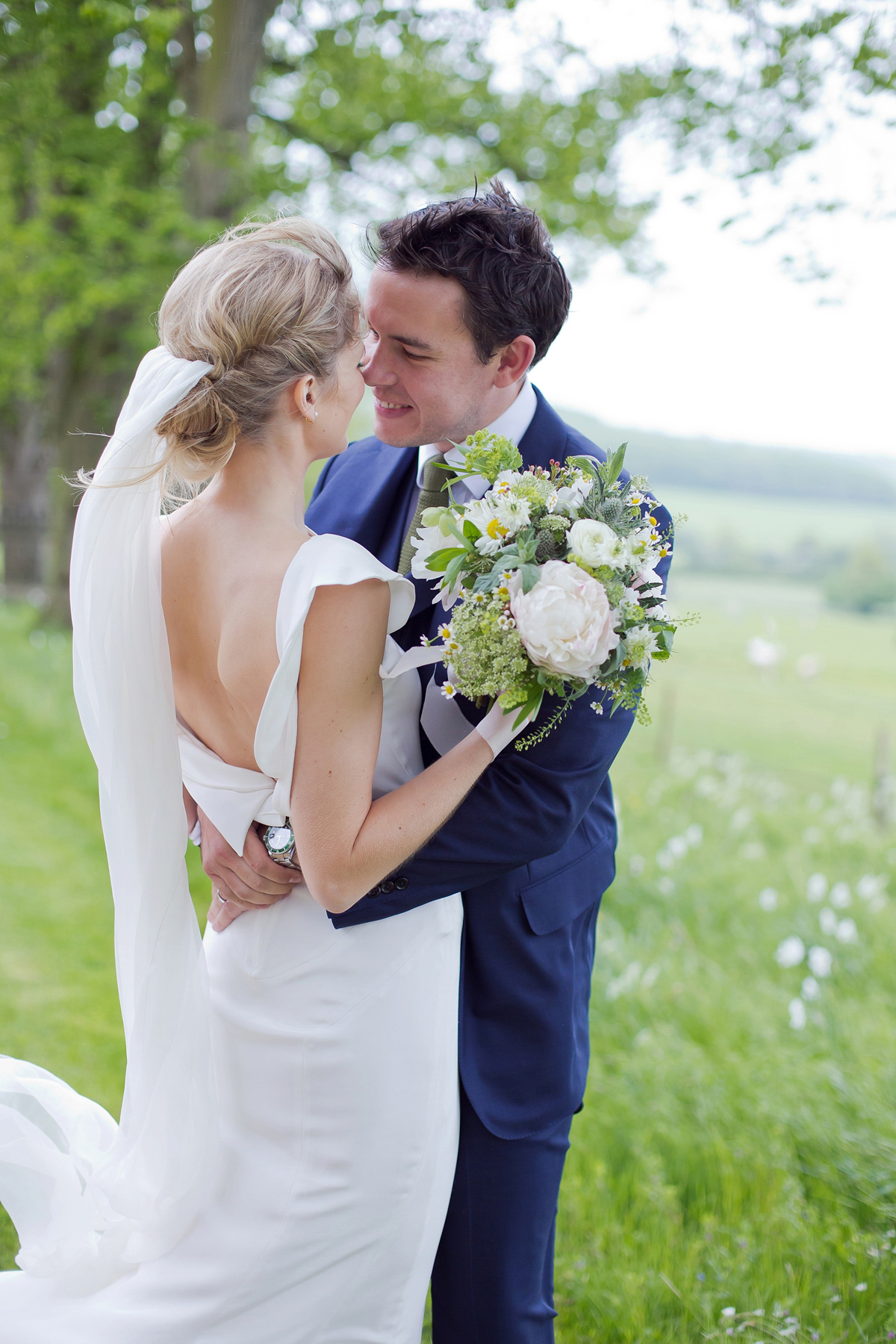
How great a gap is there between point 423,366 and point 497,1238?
218cm

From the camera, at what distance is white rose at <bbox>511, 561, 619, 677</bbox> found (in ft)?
5.33

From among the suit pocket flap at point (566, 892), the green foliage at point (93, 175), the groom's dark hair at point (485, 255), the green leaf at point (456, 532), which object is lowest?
the suit pocket flap at point (566, 892)

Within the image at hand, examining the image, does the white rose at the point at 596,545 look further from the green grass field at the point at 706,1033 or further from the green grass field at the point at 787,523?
the green grass field at the point at 787,523

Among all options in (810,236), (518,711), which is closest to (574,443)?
(518,711)

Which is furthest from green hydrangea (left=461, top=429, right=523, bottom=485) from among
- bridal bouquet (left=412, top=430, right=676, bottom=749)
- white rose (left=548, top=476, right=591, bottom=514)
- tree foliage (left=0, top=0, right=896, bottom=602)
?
tree foliage (left=0, top=0, right=896, bottom=602)

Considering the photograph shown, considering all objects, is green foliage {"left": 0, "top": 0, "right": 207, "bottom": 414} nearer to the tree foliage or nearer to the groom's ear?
the tree foliage

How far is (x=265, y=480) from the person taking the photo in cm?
199

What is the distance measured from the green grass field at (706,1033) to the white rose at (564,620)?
212cm

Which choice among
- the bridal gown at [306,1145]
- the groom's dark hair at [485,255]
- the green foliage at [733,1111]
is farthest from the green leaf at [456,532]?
the green foliage at [733,1111]

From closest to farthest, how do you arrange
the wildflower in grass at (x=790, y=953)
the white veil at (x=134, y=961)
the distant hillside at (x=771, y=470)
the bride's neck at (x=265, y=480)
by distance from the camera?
1. the bride's neck at (x=265, y=480)
2. the white veil at (x=134, y=961)
3. the wildflower in grass at (x=790, y=953)
4. the distant hillside at (x=771, y=470)

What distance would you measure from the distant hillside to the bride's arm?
6832 mm

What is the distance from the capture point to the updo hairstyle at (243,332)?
6.29ft

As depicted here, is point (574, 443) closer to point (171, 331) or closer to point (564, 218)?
point (171, 331)

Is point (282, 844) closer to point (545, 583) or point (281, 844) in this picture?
point (281, 844)
